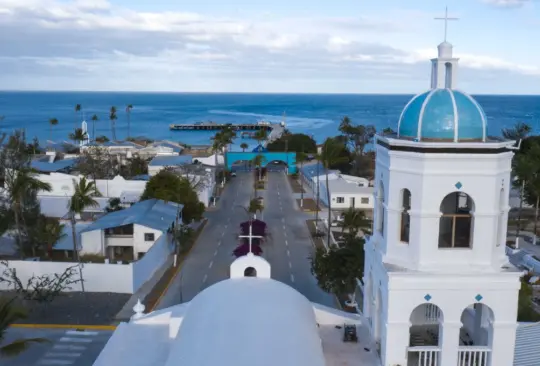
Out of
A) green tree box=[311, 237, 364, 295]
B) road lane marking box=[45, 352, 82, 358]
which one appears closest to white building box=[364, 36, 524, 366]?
→ green tree box=[311, 237, 364, 295]

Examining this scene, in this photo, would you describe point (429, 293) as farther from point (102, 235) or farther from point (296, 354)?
point (102, 235)

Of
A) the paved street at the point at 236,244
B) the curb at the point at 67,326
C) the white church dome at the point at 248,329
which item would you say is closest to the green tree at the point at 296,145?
the paved street at the point at 236,244

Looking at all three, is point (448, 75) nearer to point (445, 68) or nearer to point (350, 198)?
point (445, 68)

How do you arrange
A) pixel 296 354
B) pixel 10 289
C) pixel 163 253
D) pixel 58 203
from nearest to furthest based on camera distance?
1. pixel 296 354
2. pixel 10 289
3. pixel 163 253
4. pixel 58 203

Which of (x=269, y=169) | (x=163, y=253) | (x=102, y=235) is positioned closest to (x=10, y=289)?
(x=102, y=235)

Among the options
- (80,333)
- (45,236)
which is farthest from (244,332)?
(45,236)

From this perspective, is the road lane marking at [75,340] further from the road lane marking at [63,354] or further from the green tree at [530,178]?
the green tree at [530,178]

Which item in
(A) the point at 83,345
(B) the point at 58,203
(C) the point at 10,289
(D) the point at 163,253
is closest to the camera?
(A) the point at 83,345
